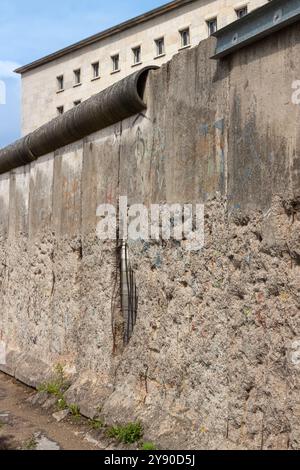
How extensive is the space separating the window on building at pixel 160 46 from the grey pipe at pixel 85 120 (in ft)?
94.1

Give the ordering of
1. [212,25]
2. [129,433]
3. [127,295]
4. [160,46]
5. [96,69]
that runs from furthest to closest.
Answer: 1. [96,69]
2. [160,46]
3. [212,25]
4. [127,295]
5. [129,433]

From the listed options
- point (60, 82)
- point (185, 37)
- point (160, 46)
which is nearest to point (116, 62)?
point (160, 46)

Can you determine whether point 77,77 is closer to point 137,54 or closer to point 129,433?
point 137,54

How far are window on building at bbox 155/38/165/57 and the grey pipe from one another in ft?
94.1

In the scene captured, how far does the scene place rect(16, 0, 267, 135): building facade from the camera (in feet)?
113

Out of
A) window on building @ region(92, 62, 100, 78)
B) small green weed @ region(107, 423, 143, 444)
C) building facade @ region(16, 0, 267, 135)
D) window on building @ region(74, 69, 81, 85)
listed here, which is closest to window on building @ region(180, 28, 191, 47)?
building facade @ region(16, 0, 267, 135)

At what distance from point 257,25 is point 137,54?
35.4m

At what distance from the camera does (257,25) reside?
423 centimetres

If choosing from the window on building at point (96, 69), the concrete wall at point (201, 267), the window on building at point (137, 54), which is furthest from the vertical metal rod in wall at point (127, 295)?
the window on building at point (96, 69)

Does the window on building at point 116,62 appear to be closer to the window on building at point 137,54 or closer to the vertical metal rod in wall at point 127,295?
the window on building at point 137,54

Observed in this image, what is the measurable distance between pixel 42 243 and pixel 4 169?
6.90 feet

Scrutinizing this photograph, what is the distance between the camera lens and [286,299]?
3932mm

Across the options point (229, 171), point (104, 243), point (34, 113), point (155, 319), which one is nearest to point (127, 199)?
point (104, 243)

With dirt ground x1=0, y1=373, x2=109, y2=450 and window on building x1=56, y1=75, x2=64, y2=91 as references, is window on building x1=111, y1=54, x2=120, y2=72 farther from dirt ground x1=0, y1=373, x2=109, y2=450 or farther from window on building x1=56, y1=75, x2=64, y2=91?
dirt ground x1=0, y1=373, x2=109, y2=450
